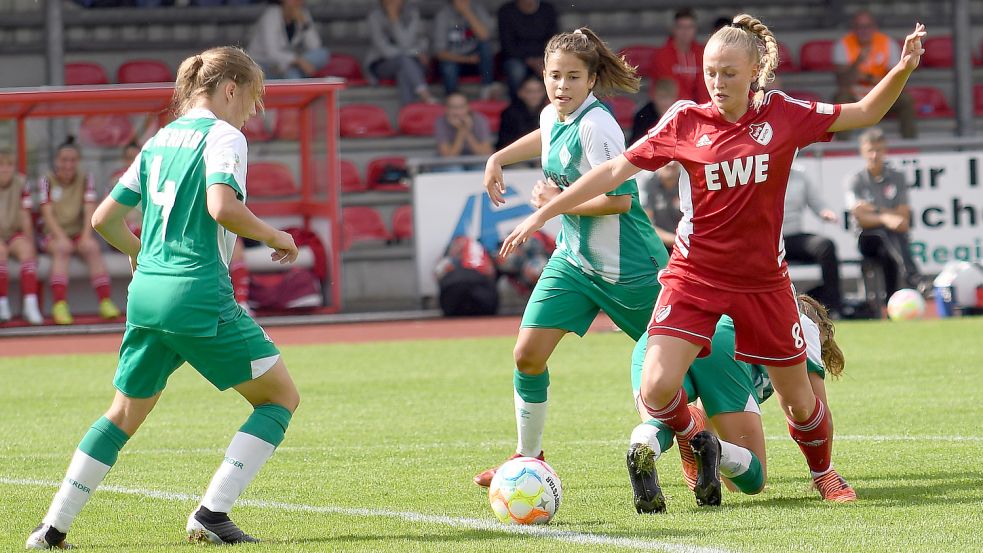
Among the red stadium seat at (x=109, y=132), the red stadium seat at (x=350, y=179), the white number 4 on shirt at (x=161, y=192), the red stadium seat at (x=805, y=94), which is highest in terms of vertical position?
the red stadium seat at (x=805, y=94)

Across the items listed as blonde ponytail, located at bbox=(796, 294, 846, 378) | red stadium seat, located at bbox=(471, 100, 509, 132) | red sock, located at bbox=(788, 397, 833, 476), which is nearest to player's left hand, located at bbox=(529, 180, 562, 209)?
blonde ponytail, located at bbox=(796, 294, 846, 378)

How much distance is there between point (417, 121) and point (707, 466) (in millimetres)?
14590

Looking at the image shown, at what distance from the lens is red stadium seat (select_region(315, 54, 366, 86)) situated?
2030cm

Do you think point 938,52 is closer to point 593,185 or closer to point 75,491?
point 593,185

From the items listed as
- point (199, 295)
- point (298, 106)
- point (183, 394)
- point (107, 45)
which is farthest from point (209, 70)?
point (107, 45)

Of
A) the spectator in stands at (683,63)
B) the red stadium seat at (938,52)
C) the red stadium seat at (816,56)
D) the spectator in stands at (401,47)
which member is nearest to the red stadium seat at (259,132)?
the spectator in stands at (401,47)

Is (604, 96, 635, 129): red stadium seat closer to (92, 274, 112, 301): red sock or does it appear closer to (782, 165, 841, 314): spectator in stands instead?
(782, 165, 841, 314): spectator in stands

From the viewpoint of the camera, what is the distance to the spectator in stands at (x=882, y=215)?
14.1m

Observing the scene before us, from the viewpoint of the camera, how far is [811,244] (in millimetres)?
13703

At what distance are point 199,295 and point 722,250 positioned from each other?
6.06 ft

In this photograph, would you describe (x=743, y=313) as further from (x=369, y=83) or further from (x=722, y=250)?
(x=369, y=83)

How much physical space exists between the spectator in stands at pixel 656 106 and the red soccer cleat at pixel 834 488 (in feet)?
34.9

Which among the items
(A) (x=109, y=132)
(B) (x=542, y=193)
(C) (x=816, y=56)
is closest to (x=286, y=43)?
(A) (x=109, y=132)

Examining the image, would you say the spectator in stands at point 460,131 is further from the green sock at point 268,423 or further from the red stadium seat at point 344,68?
the green sock at point 268,423
